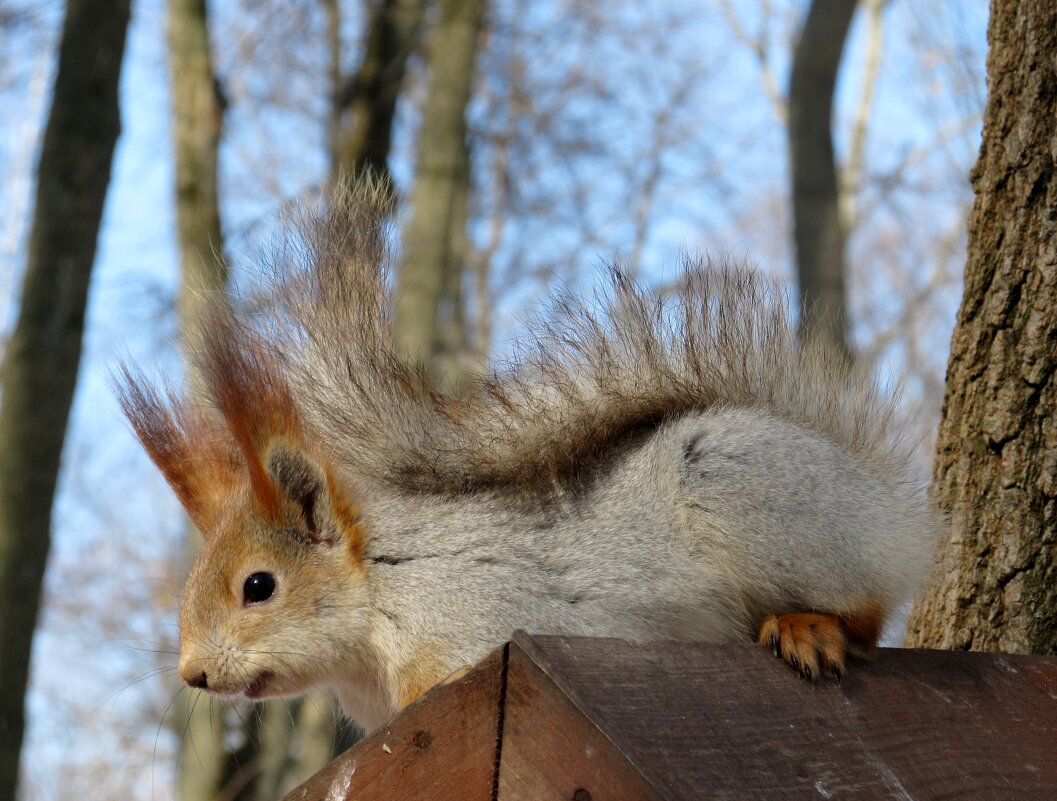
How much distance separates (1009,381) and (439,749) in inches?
53.8

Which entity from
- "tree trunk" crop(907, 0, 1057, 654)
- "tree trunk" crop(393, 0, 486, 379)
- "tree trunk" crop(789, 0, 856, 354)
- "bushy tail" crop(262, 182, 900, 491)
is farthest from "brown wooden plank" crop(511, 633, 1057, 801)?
"tree trunk" crop(393, 0, 486, 379)

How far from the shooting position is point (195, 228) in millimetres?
5207

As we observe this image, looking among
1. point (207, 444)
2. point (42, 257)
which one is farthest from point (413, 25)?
point (207, 444)

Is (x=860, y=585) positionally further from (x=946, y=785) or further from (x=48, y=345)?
(x=48, y=345)

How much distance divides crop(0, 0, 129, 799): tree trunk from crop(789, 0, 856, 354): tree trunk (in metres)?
2.91

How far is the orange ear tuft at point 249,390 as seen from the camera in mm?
1865

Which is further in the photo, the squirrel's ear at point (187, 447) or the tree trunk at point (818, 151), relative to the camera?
the tree trunk at point (818, 151)

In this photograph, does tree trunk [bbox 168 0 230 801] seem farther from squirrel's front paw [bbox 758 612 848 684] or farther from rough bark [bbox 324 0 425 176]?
squirrel's front paw [bbox 758 612 848 684]

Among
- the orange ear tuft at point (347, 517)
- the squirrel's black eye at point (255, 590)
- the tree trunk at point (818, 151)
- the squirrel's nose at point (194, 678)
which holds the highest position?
the tree trunk at point (818, 151)

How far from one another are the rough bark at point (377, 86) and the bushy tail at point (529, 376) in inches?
141

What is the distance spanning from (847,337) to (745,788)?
Answer: 307 centimetres

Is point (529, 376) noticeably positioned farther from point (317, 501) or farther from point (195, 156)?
point (195, 156)

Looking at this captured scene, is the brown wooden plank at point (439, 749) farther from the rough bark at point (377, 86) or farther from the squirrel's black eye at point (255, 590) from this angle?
the rough bark at point (377, 86)

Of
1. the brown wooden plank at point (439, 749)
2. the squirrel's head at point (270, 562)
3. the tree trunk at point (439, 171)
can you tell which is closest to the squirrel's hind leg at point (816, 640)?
the brown wooden plank at point (439, 749)
